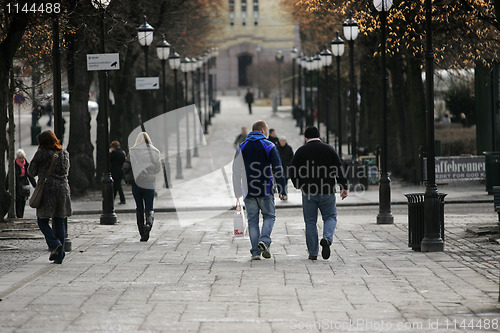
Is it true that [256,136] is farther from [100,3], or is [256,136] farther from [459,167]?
[459,167]

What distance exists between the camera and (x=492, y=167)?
24.7 metres

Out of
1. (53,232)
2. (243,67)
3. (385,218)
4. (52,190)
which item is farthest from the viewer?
(243,67)

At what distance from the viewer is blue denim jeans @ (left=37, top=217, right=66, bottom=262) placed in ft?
41.2

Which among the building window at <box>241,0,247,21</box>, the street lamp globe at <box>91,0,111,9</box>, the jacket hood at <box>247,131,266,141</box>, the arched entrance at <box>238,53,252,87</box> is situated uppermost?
A: the building window at <box>241,0,247,21</box>

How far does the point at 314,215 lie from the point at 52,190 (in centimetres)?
347

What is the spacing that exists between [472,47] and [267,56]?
92.8 meters

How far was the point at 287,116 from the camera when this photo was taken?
7131 cm

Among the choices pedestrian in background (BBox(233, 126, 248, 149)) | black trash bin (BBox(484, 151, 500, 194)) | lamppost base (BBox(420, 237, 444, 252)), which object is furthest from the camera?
pedestrian in background (BBox(233, 126, 248, 149))

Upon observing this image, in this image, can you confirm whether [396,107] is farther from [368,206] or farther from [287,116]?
[287,116]

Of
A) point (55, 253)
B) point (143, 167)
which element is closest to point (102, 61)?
point (143, 167)

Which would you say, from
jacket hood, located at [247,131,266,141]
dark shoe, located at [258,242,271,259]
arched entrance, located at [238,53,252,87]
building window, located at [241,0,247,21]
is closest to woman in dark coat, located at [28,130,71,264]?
jacket hood, located at [247,131,266,141]

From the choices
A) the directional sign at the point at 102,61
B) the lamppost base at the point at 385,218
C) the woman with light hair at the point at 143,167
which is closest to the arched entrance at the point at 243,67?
the lamppost base at the point at 385,218

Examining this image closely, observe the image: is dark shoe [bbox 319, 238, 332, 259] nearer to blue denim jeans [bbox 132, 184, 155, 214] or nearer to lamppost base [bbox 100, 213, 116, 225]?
blue denim jeans [bbox 132, 184, 155, 214]

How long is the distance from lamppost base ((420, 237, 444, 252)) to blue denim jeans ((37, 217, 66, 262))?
16.3ft
